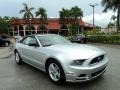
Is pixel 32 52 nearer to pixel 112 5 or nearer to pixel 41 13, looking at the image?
pixel 112 5

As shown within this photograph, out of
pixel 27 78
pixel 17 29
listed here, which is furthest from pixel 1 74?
pixel 17 29

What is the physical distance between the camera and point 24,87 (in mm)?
5973

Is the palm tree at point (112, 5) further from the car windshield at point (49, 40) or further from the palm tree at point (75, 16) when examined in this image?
the car windshield at point (49, 40)

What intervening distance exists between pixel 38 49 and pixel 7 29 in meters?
60.3

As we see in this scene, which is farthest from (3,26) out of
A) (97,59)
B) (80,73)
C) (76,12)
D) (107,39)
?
(80,73)

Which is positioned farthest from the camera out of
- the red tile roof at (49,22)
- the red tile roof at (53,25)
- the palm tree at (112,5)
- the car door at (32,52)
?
the red tile roof at (53,25)

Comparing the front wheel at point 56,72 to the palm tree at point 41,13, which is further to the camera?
the palm tree at point 41,13

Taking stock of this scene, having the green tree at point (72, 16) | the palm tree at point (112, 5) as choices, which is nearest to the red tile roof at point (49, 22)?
the green tree at point (72, 16)

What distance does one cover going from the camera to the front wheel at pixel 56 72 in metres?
5.90

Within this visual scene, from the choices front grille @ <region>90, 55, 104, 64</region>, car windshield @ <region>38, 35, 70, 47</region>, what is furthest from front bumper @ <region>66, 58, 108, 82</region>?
car windshield @ <region>38, 35, 70, 47</region>

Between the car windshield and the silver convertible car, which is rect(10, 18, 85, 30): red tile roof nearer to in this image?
the car windshield

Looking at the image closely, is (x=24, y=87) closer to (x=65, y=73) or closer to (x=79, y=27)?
(x=65, y=73)

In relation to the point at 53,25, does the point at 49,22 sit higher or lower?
higher

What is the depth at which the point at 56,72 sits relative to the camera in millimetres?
6195
